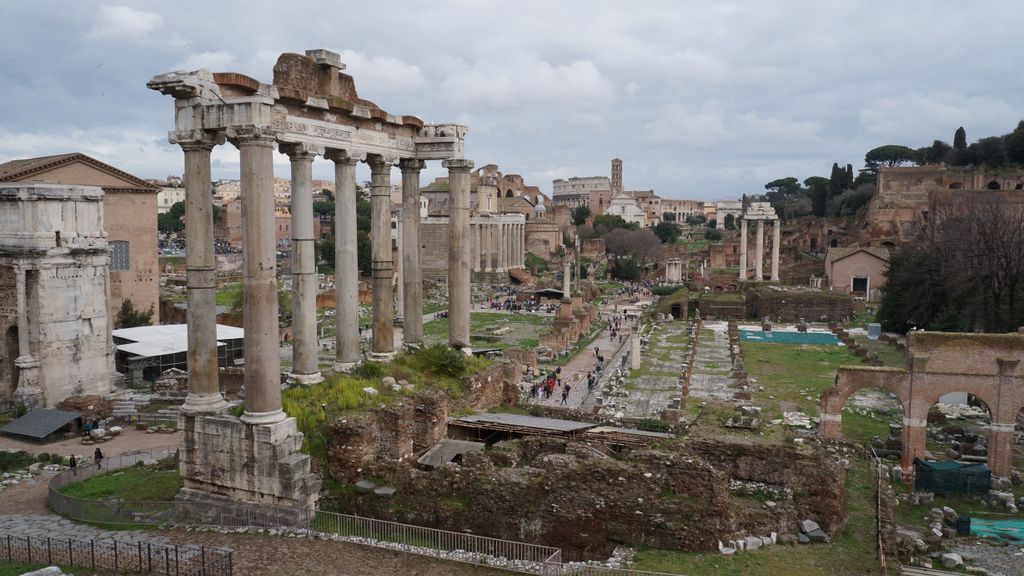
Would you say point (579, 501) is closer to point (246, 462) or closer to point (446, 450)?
point (446, 450)

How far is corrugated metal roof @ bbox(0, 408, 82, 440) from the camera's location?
73.4 feet

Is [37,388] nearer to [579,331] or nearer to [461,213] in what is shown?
[461,213]

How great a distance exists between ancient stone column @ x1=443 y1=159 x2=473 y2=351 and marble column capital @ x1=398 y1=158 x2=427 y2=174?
604 mm

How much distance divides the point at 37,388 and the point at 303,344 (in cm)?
1624

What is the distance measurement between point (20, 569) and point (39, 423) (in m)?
13.6

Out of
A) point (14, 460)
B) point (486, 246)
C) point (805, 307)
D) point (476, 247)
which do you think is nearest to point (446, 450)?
point (14, 460)

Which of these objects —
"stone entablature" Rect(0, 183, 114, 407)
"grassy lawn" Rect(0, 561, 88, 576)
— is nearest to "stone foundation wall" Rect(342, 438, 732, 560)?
"grassy lawn" Rect(0, 561, 88, 576)

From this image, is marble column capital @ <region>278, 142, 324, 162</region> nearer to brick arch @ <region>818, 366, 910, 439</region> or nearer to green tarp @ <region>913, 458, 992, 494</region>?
brick arch @ <region>818, 366, 910, 439</region>

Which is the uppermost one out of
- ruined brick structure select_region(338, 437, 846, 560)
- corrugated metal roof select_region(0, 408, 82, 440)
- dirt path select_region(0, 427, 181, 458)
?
ruined brick structure select_region(338, 437, 846, 560)

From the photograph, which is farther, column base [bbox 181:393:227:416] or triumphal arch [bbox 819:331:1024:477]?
triumphal arch [bbox 819:331:1024:477]

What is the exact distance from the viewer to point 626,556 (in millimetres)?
11070

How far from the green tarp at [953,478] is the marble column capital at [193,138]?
16.6 metres

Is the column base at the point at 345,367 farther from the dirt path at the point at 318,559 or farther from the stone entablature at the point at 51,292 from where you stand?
the stone entablature at the point at 51,292

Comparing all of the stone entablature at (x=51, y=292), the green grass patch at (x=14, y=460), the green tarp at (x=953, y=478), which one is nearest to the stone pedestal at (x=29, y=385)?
the stone entablature at (x=51, y=292)
